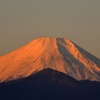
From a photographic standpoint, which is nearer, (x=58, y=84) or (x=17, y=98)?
(x=17, y=98)

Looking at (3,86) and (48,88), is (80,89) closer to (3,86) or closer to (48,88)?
(48,88)

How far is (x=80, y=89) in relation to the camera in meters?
135

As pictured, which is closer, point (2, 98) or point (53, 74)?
point (2, 98)

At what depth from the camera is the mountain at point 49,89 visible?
419 feet

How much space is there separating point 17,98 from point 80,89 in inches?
628

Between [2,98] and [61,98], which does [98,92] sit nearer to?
[61,98]

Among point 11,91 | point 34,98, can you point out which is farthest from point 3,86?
point 34,98

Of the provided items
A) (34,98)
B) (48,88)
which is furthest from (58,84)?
(34,98)

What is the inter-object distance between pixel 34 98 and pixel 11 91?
8999mm

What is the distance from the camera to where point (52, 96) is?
419 feet

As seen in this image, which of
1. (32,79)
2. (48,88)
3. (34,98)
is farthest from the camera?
(32,79)

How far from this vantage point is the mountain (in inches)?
5025

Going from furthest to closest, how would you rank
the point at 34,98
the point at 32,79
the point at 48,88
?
the point at 32,79 < the point at 48,88 < the point at 34,98

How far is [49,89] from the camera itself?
133 m
